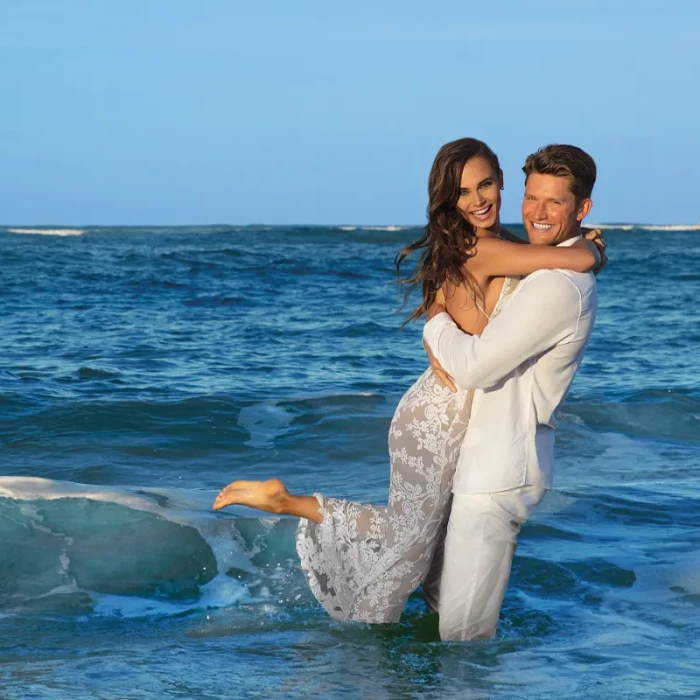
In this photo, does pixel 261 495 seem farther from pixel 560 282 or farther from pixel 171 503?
pixel 171 503

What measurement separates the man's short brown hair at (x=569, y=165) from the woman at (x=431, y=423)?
0.65ft

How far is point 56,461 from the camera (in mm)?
7309

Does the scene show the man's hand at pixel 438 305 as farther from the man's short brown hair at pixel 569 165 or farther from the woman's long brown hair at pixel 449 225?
the man's short brown hair at pixel 569 165

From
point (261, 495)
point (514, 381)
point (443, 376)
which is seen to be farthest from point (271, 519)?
point (514, 381)

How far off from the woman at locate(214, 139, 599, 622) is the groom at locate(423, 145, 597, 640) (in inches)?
3.1

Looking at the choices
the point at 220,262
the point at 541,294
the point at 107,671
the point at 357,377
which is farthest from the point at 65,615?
the point at 220,262

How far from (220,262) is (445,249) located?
71.4 ft

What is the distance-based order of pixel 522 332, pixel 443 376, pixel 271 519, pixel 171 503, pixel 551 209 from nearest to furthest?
pixel 522 332, pixel 551 209, pixel 443 376, pixel 271 519, pixel 171 503

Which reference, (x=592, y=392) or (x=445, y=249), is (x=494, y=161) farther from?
(x=592, y=392)

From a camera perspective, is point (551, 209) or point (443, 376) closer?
point (551, 209)

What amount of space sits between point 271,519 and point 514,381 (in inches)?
93.5

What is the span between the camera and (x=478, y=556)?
3660 millimetres

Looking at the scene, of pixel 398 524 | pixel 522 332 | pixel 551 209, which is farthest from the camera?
pixel 398 524

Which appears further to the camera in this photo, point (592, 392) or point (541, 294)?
point (592, 392)
